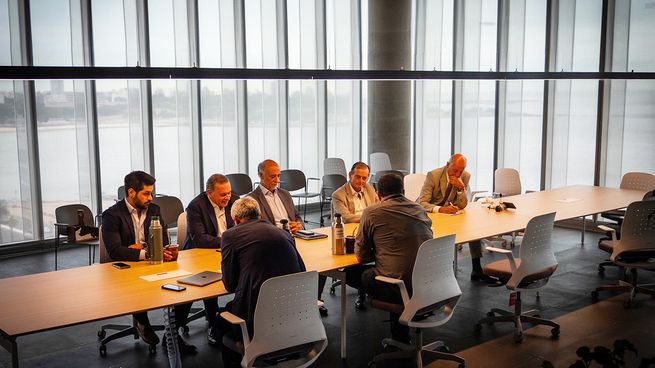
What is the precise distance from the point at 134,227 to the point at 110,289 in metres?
1.02

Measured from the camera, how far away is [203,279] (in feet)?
15.5

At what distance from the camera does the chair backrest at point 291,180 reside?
32.7ft

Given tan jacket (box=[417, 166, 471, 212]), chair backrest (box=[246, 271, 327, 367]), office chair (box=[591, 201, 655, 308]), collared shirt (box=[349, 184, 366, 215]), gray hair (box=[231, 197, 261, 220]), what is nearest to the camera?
chair backrest (box=[246, 271, 327, 367])

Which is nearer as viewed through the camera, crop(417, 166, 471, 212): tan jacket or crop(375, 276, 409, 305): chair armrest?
crop(375, 276, 409, 305): chair armrest

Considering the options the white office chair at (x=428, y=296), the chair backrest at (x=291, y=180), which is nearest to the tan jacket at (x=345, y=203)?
the white office chair at (x=428, y=296)

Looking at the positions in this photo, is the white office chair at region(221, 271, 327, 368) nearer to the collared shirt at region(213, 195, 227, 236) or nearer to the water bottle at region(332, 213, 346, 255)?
the water bottle at region(332, 213, 346, 255)

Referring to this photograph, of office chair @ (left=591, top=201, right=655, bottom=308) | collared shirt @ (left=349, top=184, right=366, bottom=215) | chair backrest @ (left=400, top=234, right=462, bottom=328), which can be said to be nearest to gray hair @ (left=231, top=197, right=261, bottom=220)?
chair backrest @ (left=400, top=234, right=462, bottom=328)

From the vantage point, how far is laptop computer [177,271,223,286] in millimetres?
4652

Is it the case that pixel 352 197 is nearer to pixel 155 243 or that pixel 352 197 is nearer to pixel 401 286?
pixel 401 286

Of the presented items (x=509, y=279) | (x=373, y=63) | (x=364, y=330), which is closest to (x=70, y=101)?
(x=373, y=63)

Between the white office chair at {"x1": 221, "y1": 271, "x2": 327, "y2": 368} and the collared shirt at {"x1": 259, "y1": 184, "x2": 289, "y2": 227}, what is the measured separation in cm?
236

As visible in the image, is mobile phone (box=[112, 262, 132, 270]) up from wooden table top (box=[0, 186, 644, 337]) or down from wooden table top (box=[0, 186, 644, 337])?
up

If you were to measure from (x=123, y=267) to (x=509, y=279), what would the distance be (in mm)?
2885

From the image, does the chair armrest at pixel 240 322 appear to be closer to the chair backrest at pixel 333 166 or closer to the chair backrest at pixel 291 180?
the chair backrest at pixel 291 180
